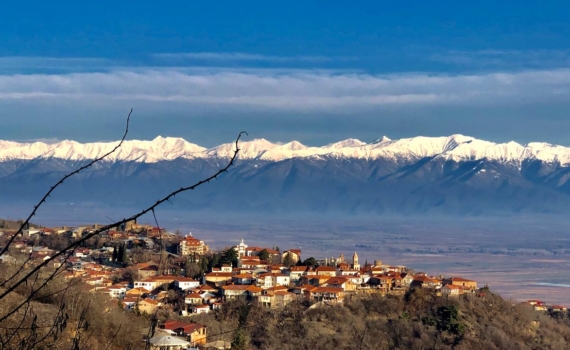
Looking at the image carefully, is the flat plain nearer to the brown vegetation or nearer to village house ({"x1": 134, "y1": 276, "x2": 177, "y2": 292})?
the brown vegetation

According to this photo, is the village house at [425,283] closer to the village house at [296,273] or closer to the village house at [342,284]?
the village house at [342,284]

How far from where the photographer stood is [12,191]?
18325 cm

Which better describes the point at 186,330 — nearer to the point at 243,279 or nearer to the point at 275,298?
the point at 275,298

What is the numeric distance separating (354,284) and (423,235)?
327 feet

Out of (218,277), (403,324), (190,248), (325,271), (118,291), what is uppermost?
(190,248)

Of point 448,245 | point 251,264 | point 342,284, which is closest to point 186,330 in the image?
point 342,284

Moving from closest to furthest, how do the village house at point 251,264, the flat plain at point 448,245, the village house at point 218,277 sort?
the village house at point 218,277, the village house at point 251,264, the flat plain at point 448,245

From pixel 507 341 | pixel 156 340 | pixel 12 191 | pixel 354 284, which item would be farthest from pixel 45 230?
pixel 12 191

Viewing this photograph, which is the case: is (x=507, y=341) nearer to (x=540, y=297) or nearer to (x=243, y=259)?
(x=243, y=259)

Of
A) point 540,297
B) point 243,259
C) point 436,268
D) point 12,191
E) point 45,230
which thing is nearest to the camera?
point 243,259

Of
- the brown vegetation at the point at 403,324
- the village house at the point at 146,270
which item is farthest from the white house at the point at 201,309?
the village house at the point at 146,270

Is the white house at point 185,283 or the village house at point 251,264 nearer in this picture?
the white house at point 185,283

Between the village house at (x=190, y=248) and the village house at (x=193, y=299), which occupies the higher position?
the village house at (x=190, y=248)

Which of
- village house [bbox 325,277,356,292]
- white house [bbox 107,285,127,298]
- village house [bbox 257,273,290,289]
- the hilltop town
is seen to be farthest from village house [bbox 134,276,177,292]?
village house [bbox 325,277,356,292]
